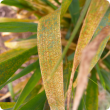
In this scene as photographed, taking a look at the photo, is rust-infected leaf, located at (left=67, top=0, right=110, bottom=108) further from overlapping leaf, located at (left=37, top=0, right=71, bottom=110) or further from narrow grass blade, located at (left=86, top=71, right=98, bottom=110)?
narrow grass blade, located at (left=86, top=71, right=98, bottom=110)

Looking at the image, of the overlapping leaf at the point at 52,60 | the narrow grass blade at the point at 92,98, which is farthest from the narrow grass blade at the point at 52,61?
the narrow grass blade at the point at 92,98

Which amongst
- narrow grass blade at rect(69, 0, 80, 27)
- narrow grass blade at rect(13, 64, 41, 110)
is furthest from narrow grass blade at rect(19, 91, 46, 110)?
narrow grass blade at rect(69, 0, 80, 27)

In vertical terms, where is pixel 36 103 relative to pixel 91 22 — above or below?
below

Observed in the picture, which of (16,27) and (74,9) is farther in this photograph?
(74,9)

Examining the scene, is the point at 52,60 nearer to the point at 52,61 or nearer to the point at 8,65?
the point at 52,61

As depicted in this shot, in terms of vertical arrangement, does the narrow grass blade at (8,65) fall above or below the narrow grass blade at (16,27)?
below

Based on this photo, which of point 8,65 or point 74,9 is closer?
point 8,65

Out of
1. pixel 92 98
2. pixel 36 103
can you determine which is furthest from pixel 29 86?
pixel 92 98

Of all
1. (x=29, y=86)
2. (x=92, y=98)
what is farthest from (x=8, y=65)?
(x=92, y=98)

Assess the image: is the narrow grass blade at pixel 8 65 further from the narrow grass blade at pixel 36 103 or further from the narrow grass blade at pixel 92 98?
the narrow grass blade at pixel 92 98

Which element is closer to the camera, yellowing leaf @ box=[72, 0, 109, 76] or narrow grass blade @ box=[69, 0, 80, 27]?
yellowing leaf @ box=[72, 0, 109, 76]

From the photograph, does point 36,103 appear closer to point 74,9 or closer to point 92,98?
point 92,98
